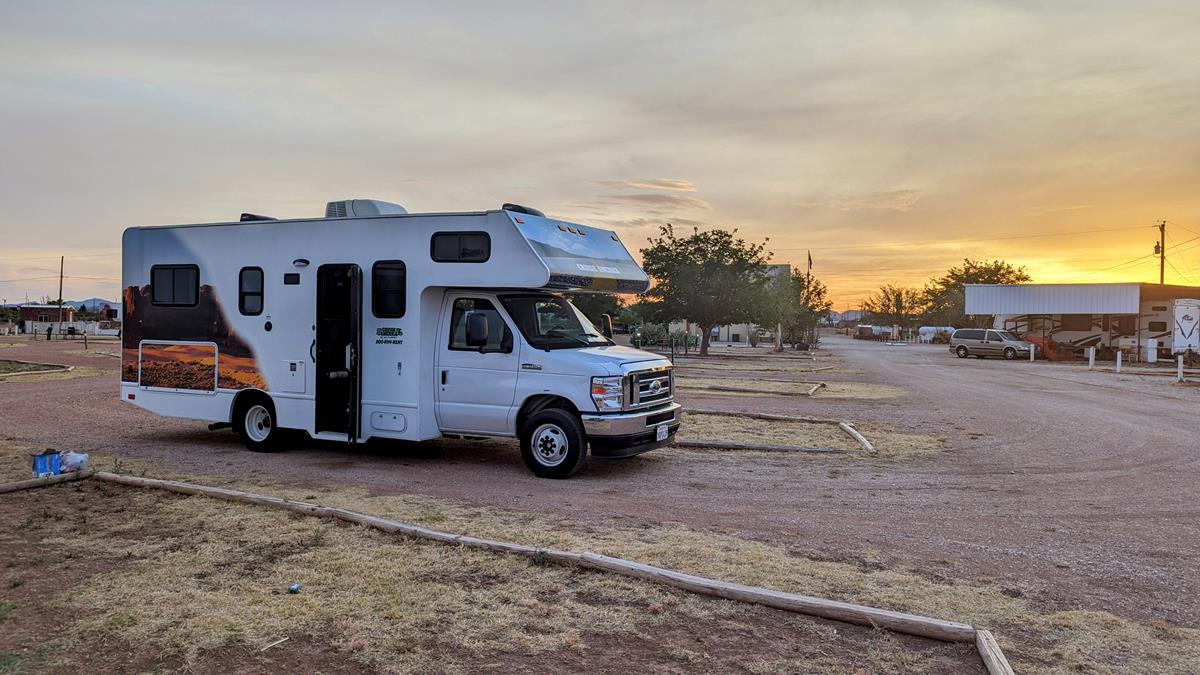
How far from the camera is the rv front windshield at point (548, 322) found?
958cm

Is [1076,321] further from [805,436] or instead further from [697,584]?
[697,584]

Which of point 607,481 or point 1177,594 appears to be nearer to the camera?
point 1177,594

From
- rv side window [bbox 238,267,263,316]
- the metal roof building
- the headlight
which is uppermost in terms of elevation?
the metal roof building

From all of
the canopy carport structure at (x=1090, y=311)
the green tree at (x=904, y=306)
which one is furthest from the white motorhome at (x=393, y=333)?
the green tree at (x=904, y=306)

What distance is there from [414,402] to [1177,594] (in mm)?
7553

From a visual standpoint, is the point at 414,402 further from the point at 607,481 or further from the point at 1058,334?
the point at 1058,334

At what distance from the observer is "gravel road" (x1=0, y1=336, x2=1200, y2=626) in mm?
6227

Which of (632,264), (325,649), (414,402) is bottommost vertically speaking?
(325,649)

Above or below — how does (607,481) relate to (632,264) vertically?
below

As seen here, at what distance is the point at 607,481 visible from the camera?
30.3 ft

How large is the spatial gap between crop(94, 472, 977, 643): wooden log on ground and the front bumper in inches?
108

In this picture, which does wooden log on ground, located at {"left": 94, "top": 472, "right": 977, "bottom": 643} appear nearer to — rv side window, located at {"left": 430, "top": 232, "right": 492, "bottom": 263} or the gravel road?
the gravel road

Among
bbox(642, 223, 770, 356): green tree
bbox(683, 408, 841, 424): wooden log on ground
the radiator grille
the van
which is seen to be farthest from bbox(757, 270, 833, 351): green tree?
the radiator grille

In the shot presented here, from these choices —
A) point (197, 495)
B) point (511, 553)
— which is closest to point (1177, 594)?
point (511, 553)
